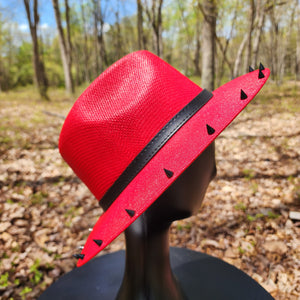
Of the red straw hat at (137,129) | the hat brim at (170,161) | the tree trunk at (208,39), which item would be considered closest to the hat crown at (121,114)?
the red straw hat at (137,129)

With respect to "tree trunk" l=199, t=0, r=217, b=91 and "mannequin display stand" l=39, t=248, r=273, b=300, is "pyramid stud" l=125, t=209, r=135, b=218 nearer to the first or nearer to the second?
"mannequin display stand" l=39, t=248, r=273, b=300

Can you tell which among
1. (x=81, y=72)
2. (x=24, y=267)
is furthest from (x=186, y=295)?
(x=81, y=72)

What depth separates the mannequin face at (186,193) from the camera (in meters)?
1.03

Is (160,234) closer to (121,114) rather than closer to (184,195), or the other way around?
(184,195)

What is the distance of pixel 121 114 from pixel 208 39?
6.15 m

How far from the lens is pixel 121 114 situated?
1024mm

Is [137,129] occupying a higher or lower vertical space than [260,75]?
lower

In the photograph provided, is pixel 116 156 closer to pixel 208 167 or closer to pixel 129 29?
pixel 208 167

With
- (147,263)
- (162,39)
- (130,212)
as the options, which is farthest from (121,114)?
(162,39)

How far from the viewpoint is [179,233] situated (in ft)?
8.91

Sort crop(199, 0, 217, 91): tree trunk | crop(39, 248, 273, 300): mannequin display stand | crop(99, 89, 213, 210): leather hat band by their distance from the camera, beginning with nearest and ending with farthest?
1. crop(99, 89, 213, 210): leather hat band
2. crop(39, 248, 273, 300): mannequin display stand
3. crop(199, 0, 217, 91): tree trunk

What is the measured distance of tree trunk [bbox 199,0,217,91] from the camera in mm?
5961

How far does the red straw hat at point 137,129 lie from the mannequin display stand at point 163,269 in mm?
168

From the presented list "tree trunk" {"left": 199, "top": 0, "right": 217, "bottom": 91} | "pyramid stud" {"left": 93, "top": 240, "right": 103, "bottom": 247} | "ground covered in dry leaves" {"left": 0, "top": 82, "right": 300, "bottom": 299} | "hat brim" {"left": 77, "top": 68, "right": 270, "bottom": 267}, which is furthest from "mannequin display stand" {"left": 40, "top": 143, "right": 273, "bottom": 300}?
"tree trunk" {"left": 199, "top": 0, "right": 217, "bottom": 91}
